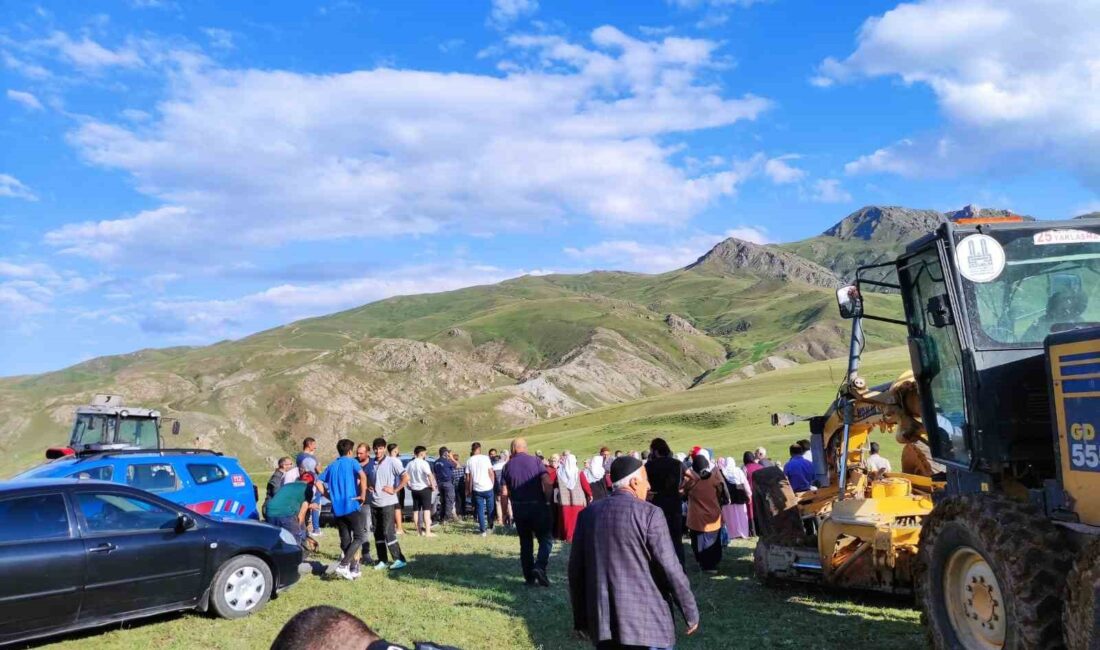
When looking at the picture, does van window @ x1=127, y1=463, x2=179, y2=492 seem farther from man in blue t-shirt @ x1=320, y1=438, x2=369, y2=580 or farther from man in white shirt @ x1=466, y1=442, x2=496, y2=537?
man in white shirt @ x1=466, y1=442, x2=496, y2=537

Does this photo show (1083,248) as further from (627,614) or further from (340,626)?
(340,626)

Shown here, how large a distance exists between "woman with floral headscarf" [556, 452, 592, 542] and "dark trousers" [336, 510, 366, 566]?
4640mm

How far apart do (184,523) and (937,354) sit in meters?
7.72

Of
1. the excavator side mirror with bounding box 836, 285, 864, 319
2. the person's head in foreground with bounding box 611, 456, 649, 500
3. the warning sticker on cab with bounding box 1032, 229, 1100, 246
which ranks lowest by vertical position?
the person's head in foreground with bounding box 611, 456, 649, 500

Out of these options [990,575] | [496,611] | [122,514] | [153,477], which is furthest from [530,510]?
[153,477]

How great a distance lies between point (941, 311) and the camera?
21.9ft

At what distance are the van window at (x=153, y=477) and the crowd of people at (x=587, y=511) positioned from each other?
1.59m

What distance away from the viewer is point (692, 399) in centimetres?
6562

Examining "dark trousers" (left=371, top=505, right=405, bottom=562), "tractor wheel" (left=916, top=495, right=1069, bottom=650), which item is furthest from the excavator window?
"dark trousers" (left=371, top=505, right=405, bottom=562)

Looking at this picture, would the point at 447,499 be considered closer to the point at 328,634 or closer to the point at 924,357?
the point at 924,357

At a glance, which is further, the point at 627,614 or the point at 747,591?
the point at 747,591

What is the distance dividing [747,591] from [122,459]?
946cm

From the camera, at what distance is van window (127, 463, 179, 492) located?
498 inches

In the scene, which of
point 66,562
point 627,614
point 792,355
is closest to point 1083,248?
point 627,614
